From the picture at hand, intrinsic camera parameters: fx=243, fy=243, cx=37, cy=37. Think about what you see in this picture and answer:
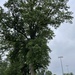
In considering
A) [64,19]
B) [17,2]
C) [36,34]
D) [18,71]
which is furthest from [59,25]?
[18,71]

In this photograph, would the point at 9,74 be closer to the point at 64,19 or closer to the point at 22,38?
the point at 22,38

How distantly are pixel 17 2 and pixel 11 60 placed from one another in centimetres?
931

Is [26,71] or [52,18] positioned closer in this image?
[52,18]

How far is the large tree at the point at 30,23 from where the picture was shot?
3506cm

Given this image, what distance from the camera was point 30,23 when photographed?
36.0 metres

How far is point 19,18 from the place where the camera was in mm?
36969

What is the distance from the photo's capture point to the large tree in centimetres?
3506

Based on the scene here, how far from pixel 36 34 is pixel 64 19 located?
5.10m

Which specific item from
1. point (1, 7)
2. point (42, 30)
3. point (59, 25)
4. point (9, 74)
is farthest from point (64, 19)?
point (9, 74)

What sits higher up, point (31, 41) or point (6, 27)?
point (6, 27)

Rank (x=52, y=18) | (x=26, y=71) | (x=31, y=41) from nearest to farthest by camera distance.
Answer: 1. (x=31, y=41)
2. (x=52, y=18)
3. (x=26, y=71)

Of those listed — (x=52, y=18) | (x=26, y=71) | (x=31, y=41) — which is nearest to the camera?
(x=31, y=41)

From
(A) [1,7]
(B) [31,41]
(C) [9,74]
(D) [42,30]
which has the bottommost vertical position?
(C) [9,74]

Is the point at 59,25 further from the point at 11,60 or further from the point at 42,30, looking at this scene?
the point at 11,60
